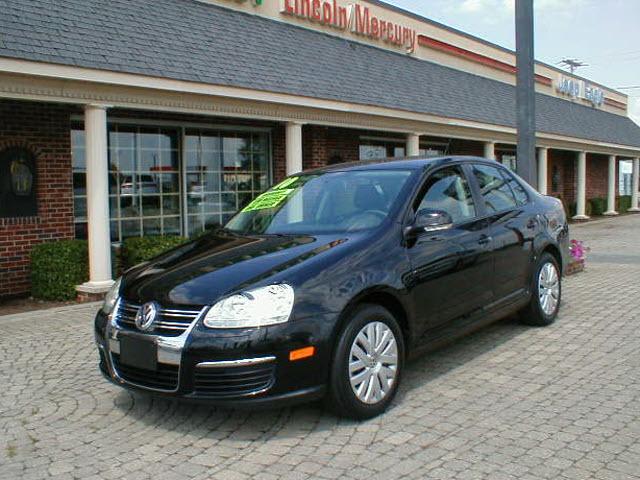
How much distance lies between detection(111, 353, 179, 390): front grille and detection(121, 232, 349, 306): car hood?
0.39 metres

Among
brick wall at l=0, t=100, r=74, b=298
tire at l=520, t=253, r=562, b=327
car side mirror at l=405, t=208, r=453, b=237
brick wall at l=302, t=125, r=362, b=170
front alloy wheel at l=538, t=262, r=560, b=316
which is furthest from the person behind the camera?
brick wall at l=302, t=125, r=362, b=170

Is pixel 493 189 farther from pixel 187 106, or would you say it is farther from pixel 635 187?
pixel 635 187

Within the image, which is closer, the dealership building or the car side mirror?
the car side mirror

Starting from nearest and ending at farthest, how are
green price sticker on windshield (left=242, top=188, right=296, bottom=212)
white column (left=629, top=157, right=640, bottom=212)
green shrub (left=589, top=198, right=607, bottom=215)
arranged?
green price sticker on windshield (left=242, top=188, right=296, bottom=212)
green shrub (left=589, top=198, right=607, bottom=215)
white column (left=629, top=157, right=640, bottom=212)

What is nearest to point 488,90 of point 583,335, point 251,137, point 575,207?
point 575,207

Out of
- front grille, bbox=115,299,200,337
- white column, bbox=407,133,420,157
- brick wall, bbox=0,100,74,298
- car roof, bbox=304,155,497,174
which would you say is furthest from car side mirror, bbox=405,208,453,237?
white column, bbox=407,133,420,157

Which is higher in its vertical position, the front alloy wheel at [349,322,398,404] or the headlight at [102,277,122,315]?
the headlight at [102,277,122,315]

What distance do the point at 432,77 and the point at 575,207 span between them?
421 inches

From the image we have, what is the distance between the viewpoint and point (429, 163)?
17.4 feet

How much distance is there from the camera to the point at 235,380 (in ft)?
12.2

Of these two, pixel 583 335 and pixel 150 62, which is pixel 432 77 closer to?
pixel 150 62

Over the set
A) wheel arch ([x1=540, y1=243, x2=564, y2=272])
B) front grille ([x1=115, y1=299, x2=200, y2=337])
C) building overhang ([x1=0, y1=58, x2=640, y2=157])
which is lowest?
front grille ([x1=115, y1=299, x2=200, y2=337])

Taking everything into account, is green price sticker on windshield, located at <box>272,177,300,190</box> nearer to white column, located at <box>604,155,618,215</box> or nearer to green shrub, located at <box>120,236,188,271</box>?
green shrub, located at <box>120,236,188,271</box>

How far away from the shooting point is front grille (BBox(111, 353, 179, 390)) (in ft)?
12.6
